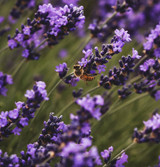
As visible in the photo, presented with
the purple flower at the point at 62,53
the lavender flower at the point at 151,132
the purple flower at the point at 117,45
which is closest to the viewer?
the lavender flower at the point at 151,132

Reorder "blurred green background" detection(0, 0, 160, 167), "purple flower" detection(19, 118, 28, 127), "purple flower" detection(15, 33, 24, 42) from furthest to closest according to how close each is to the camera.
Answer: "blurred green background" detection(0, 0, 160, 167), "purple flower" detection(15, 33, 24, 42), "purple flower" detection(19, 118, 28, 127)

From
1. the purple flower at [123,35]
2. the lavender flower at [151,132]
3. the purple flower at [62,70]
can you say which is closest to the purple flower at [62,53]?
the purple flower at [62,70]

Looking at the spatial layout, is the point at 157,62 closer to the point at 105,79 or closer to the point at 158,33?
the point at 158,33

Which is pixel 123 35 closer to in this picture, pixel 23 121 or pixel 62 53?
pixel 23 121

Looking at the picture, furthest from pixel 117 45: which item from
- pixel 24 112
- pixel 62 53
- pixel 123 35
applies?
pixel 62 53

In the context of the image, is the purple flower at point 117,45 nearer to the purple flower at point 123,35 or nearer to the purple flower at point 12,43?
the purple flower at point 123,35

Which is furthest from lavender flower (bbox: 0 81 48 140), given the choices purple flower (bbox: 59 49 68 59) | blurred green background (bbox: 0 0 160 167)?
purple flower (bbox: 59 49 68 59)

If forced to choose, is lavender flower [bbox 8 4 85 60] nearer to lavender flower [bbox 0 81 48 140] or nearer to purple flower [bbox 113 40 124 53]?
purple flower [bbox 113 40 124 53]

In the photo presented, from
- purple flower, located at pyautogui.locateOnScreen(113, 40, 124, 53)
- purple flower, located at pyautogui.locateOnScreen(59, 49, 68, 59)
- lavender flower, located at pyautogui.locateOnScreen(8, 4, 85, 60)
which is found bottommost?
purple flower, located at pyautogui.locateOnScreen(113, 40, 124, 53)

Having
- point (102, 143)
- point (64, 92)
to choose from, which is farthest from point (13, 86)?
point (102, 143)

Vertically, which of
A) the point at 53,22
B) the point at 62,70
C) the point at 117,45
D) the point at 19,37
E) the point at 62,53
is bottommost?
the point at 117,45

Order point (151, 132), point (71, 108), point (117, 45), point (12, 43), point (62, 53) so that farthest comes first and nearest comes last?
point (62, 53) → point (71, 108) → point (12, 43) → point (117, 45) → point (151, 132)
